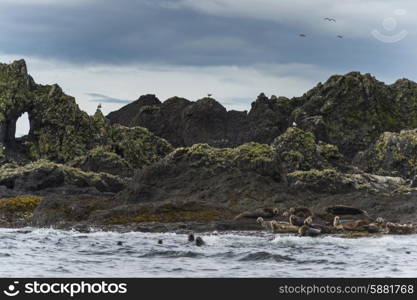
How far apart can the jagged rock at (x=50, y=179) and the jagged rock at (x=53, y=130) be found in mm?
13662

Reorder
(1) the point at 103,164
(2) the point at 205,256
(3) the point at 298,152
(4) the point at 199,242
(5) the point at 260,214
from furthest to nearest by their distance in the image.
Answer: (1) the point at 103,164
(3) the point at 298,152
(5) the point at 260,214
(4) the point at 199,242
(2) the point at 205,256

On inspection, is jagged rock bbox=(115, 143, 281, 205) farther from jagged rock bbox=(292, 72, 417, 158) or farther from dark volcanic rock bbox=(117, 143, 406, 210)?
jagged rock bbox=(292, 72, 417, 158)

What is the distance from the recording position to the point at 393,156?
71.9 metres

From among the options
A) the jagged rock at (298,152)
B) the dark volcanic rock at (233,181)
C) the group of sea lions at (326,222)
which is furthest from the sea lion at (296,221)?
the jagged rock at (298,152)

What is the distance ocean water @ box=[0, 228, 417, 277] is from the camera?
74.8 ft

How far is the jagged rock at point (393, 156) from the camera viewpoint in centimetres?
7075

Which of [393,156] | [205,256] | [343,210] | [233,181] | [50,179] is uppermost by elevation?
[393,156]

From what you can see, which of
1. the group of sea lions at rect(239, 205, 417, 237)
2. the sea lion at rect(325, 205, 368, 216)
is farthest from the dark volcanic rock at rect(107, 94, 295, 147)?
the group of sea lions at rect(239, 205, 417, 237)

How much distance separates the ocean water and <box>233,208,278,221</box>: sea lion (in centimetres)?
475

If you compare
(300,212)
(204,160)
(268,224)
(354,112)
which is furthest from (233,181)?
(354,112)

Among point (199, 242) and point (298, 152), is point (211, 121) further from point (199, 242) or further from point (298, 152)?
point (199, 242)

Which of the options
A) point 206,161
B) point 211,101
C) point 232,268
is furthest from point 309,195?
point 211,101

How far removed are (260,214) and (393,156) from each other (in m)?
34.2

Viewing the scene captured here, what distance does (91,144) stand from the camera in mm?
74625
